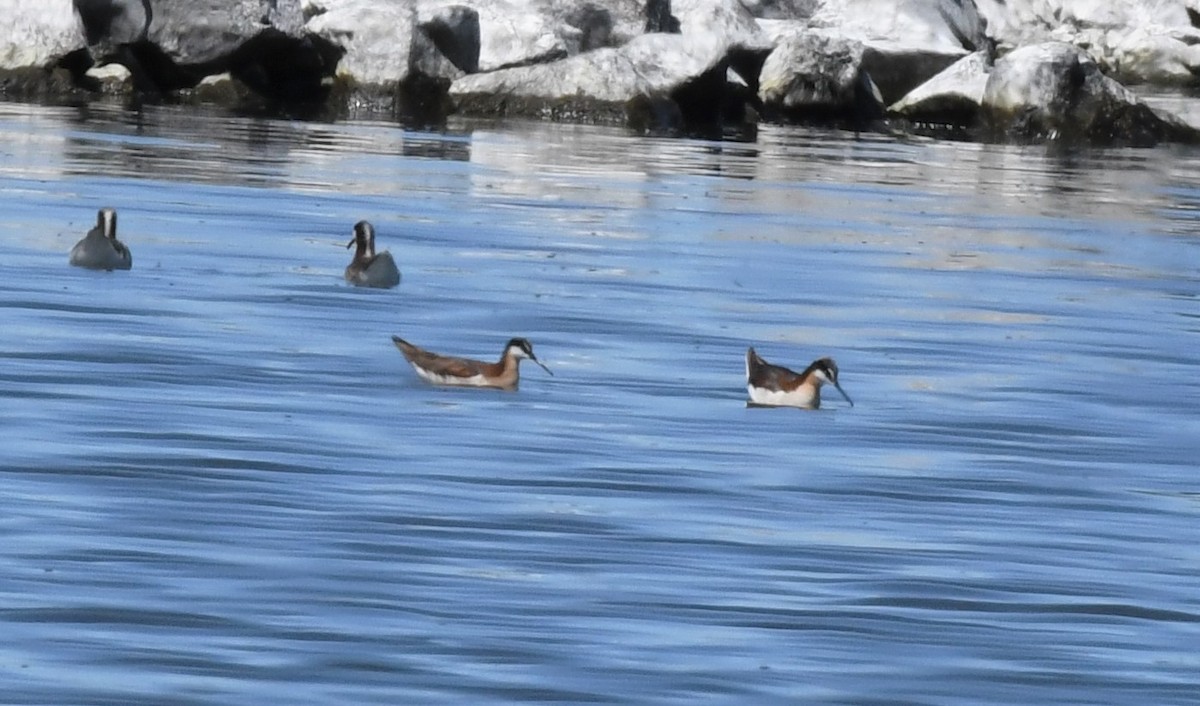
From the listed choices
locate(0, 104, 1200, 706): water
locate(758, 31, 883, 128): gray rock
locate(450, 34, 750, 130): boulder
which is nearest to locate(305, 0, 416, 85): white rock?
locate(450, 34, 750, 130): boulder

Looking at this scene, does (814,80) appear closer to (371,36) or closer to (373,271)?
(371,36)

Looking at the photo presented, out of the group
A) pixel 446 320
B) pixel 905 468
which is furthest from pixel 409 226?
pixel 905 468

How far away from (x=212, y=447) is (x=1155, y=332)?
8.68 meters

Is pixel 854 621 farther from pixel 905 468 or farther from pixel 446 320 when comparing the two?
pixel 446 320

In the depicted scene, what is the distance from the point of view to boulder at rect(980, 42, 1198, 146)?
41.7m

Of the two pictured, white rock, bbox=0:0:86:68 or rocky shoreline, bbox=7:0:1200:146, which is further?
rocky shoreline, bbox=7:0:1200:146

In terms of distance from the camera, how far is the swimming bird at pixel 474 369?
44.7 feet

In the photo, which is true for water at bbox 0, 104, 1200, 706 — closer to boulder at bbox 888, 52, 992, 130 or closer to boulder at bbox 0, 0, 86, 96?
boulder at bbox 0, 0, 86, 96

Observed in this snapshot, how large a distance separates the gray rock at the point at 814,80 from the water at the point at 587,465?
18129 mm

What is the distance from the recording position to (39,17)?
39.4 m

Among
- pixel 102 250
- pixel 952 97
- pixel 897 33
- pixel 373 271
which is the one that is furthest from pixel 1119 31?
pixel 102 250

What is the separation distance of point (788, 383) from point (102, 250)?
6.03 m

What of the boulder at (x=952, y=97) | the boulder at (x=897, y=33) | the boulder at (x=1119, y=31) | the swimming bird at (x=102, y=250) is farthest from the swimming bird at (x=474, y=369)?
the boulder at (x=1119, y=31)

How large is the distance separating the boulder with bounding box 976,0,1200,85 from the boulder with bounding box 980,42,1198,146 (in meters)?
16.4
